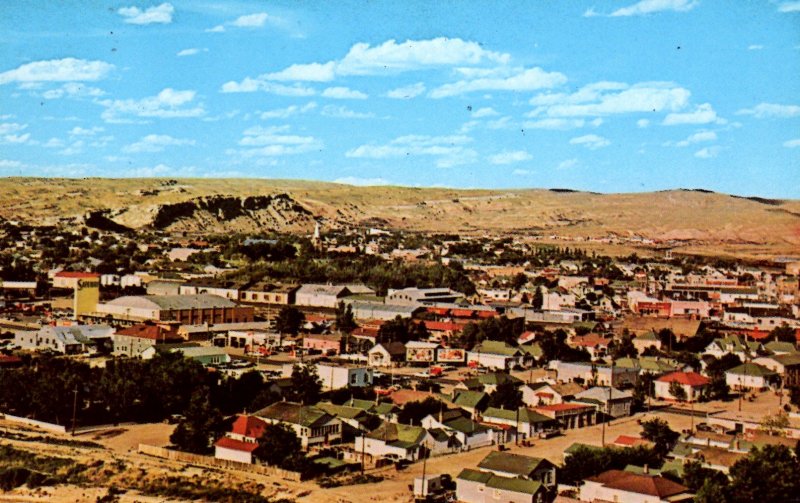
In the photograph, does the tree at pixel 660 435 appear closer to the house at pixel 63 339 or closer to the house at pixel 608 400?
the house at pixel 608 400

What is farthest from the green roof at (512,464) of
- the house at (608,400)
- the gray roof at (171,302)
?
the gray roof at (171,302)

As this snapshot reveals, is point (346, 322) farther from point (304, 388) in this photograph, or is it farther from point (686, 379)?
point (686, 379)

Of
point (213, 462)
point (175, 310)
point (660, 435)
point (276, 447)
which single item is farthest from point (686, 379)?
point (175, 310)

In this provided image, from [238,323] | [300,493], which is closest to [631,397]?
[300,493]

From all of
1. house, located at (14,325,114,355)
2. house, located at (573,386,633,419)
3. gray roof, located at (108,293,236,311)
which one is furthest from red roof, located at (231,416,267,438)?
gray roof, located at (108,293,236,311)

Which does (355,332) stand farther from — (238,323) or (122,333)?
(122,333)

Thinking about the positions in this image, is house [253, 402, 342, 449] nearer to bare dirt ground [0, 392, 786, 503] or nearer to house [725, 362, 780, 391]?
bare dirt ground [0, 392, 786, 503]

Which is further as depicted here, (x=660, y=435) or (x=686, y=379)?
(x=686, y=379)
